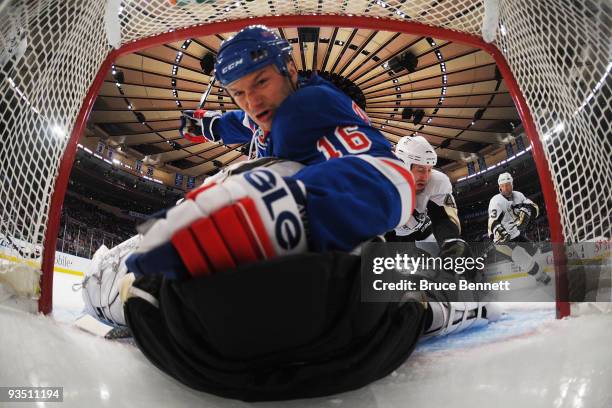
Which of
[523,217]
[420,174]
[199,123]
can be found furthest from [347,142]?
[523,217]

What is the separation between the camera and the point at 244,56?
70 cm

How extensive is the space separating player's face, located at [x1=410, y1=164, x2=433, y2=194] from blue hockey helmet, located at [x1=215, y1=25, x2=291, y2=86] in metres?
1.02

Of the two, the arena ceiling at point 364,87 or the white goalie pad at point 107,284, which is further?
the arena ceiling at point 364,87

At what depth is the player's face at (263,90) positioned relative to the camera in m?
0.73

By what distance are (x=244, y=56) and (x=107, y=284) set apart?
2.03 feet

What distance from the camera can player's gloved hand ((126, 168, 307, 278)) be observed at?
0.38m

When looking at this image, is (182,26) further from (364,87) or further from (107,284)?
(364,87)

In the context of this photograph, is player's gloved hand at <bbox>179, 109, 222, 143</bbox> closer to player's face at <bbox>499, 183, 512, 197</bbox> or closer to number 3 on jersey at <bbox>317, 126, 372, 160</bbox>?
number 3 on jersey at <bbox>317, 126, 372, 160</bbox>

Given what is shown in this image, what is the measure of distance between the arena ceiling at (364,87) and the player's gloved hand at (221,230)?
3370mm

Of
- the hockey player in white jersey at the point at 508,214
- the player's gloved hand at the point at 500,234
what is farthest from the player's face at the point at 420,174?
the player's gloved hand at the point at 500,234

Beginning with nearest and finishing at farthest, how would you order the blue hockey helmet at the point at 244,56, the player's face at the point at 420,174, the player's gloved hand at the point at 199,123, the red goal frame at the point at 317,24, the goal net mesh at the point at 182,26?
the blue hockey helmet at the point at 244,56 < the goal net mesh at the point at 182,26 < the red goal frame at the point at 317,24 < the player's gloved hand at the point at 199,123 < the player's face at the point at 420,174

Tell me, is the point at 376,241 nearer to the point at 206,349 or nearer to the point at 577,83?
the point at 206,349

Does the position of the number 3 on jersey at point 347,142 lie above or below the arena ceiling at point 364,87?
below

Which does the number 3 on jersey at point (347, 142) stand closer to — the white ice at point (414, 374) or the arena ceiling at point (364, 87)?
the white ice at point (414, 374)
